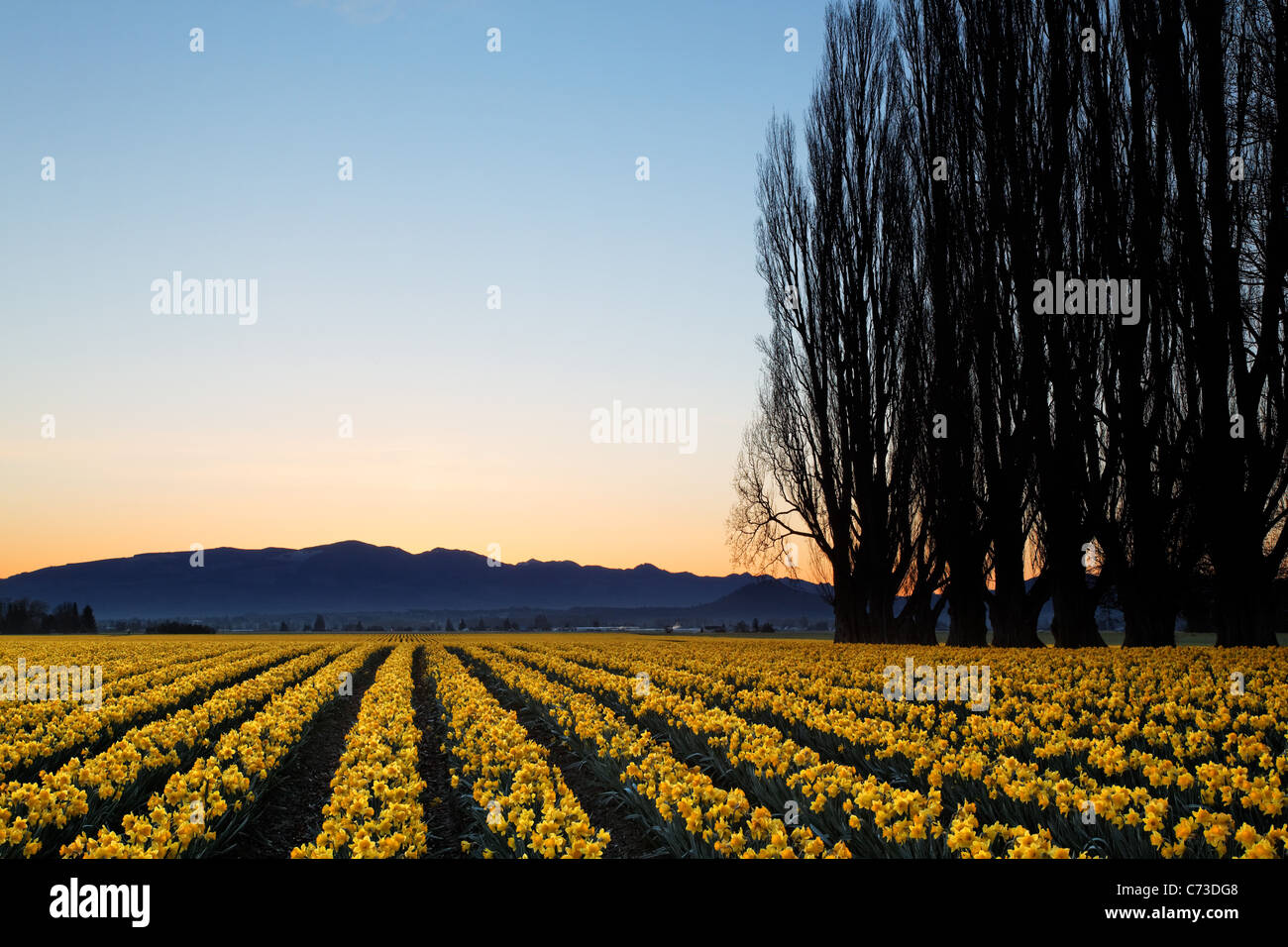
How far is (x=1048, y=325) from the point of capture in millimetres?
19766

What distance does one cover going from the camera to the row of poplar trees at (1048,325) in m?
16.3

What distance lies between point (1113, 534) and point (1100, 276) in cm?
626

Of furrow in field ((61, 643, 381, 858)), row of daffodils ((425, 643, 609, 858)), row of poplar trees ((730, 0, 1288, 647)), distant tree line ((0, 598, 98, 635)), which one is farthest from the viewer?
distant tree line ((0, 598, 98, 635))

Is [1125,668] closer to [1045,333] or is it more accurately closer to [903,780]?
[903,780]

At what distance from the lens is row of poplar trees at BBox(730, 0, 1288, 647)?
16.3 m

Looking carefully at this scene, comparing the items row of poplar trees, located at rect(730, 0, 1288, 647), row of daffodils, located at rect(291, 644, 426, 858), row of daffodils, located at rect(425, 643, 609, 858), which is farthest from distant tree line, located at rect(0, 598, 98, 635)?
row of daffodils, located at rect(291, 644, 426, 858)

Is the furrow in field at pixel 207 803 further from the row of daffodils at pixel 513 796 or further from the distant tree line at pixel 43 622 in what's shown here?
the distant tree line at pixel 43 622

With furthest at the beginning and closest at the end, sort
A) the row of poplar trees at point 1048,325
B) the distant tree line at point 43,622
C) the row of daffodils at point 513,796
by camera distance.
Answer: the distant tree line at point 43,622
the row of poplar trees at point 1048,325
the row of daffodils at point 513,796

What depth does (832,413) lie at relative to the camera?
2873cm

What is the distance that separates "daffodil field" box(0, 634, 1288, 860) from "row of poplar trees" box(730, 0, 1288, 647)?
5.07 meters

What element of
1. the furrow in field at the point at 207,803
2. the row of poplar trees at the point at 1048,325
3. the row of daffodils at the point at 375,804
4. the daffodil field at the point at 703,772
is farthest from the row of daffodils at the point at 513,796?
the row of poplar trees at the point at 1048,325

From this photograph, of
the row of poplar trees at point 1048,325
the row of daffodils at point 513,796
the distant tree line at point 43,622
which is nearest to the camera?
the row of daffodils at point 513,796

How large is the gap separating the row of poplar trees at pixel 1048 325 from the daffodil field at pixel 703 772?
5.07 meters

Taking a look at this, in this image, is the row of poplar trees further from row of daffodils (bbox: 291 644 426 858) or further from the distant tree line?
the distant tree line
